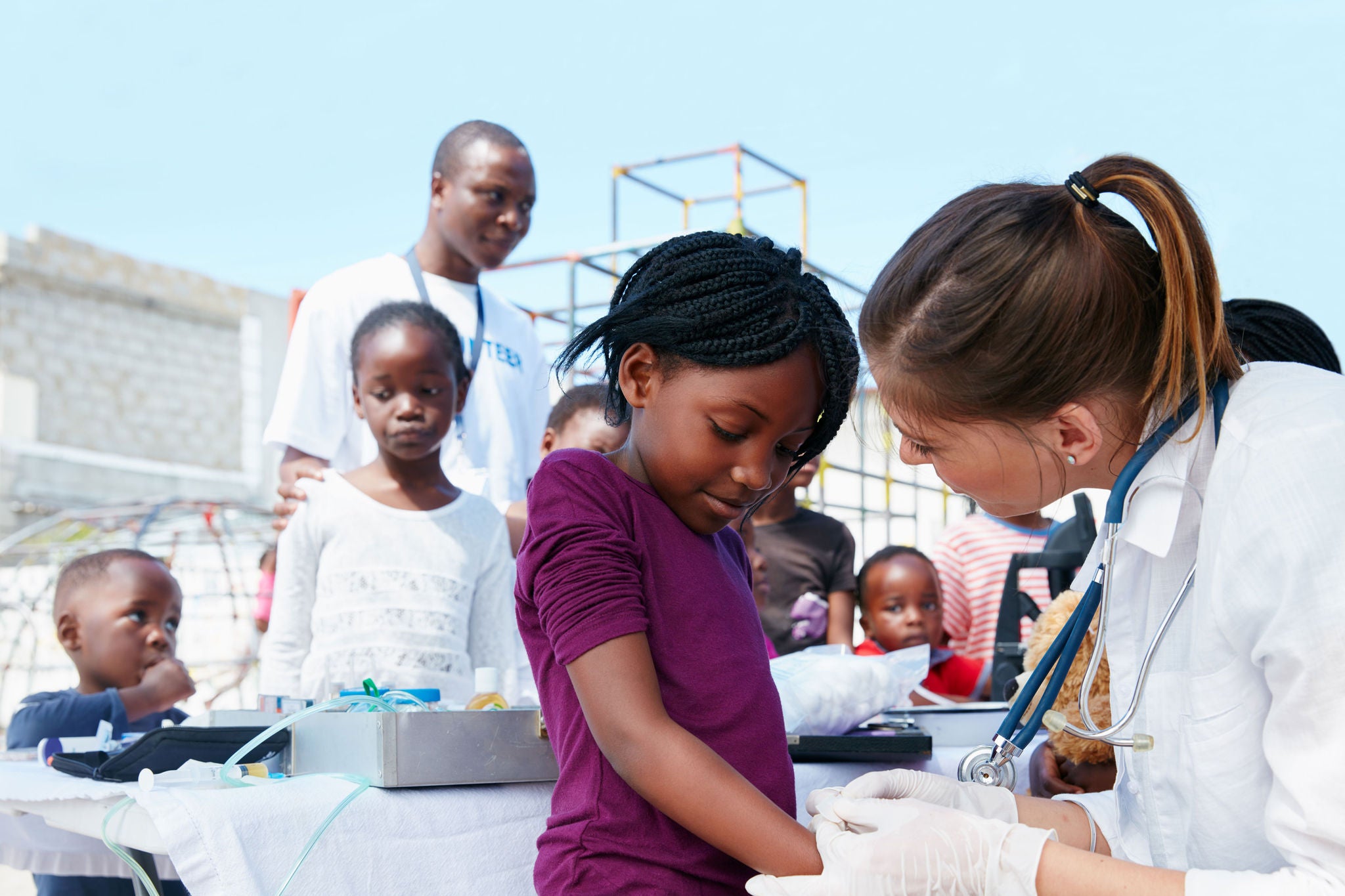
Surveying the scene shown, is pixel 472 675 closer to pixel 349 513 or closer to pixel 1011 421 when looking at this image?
pixel 349 513

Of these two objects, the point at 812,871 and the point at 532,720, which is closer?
the point at 812,871

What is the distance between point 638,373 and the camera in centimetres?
147

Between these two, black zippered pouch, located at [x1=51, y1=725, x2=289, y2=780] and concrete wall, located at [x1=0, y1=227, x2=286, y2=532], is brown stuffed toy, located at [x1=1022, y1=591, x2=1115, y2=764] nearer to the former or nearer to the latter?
black zippered pouch, located at [x1=51, y1=725, x2=289, y2=780]

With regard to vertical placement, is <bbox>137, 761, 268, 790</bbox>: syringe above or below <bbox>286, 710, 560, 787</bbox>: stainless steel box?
below

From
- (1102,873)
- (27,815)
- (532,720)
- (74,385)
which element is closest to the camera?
(1102,873)

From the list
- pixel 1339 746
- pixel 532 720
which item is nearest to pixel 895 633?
pixel 532 720

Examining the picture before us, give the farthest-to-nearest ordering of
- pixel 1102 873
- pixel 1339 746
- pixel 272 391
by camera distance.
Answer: pixel 272 391 → pixel 1102 873 → pixel 1339 746

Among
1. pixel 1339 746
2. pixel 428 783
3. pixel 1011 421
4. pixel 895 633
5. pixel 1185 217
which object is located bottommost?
pixel 895 633

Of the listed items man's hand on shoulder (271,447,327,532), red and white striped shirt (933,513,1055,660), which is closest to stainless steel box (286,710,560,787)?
man's hand on shoulder (271,447,327,532)

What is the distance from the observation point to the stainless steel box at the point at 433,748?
1390 mm

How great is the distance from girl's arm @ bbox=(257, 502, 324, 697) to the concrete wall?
466 inches

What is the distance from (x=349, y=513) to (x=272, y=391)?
48.1 feet

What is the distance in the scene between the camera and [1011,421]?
1.35 metres

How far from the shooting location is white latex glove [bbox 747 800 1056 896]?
1185 millimetres
